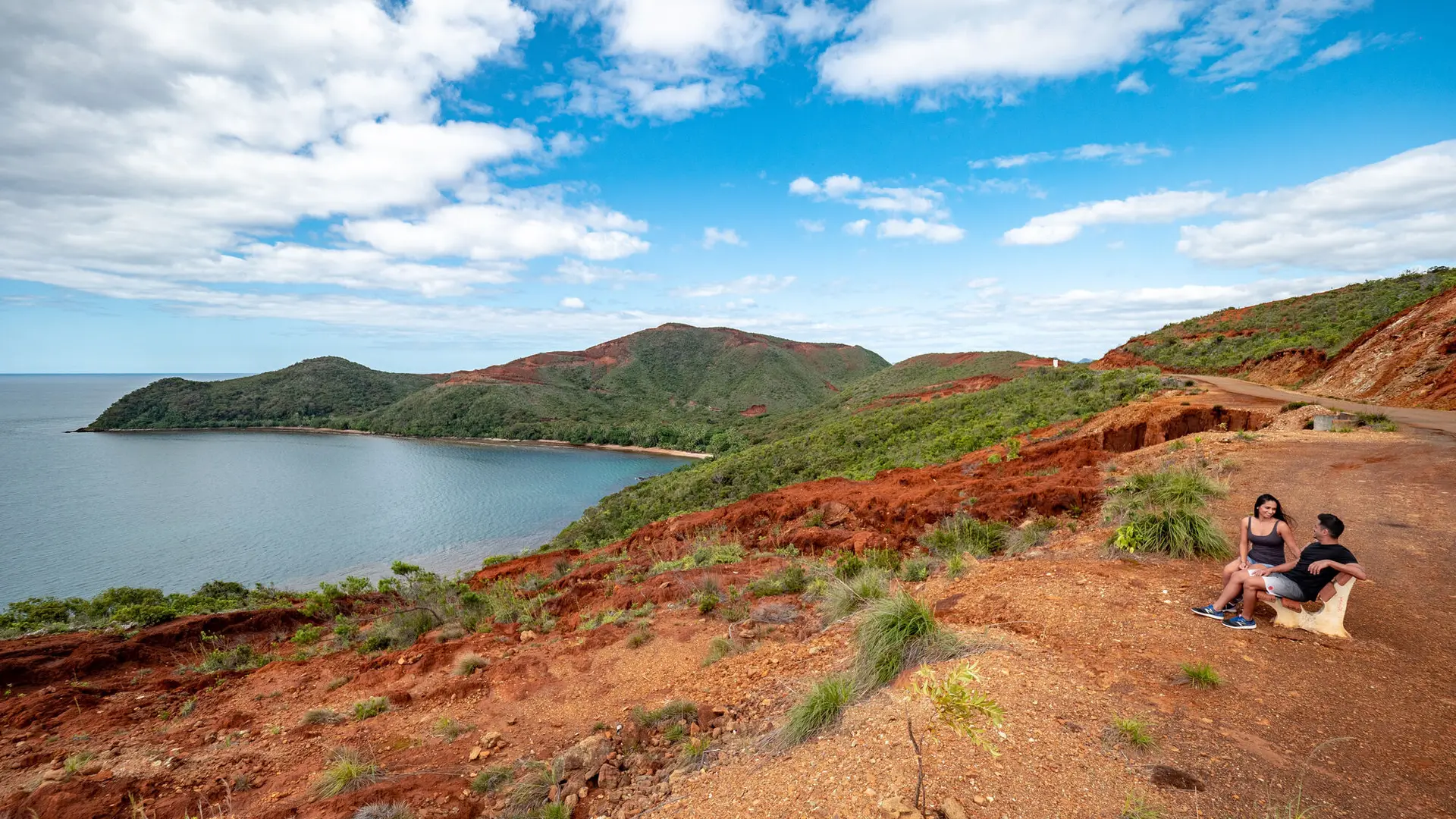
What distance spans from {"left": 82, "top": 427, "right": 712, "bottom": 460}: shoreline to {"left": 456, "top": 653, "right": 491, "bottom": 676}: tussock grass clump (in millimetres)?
56634

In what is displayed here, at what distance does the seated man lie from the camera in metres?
4.58

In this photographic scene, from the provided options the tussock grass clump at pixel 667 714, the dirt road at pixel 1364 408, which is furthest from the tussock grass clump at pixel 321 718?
the dirt road at pixel 1364 408

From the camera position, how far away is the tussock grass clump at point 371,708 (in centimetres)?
669

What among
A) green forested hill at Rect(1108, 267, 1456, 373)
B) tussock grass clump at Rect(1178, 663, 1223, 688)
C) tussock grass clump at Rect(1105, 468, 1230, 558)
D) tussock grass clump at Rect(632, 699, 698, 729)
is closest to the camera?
tussock grass clump at Rect(1178, 663, 1223, 688)

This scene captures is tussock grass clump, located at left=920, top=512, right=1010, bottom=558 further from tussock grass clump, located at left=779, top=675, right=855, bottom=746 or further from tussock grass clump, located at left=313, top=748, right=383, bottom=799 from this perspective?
Answer: tussock grass clump, located at left=313, top=748, right=383, bottom=799

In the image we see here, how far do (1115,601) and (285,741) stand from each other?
9157 mm

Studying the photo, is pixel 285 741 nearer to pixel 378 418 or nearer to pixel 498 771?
pixel 498 771

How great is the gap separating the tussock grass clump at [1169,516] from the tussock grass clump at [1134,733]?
4001 mm

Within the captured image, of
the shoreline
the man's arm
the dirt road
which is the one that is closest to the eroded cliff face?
the dirt road

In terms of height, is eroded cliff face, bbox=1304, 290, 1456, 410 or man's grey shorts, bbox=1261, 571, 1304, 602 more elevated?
eroded cliff face, bbox=1304, 290, 1456, 410

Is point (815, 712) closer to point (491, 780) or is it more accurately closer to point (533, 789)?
point (533, 789)

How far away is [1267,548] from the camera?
200 inches

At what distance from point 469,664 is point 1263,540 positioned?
30.0ft

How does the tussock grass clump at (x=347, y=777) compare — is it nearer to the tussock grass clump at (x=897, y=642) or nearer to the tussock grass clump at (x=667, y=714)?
the tussock grass clump at (x=667, y=714)
